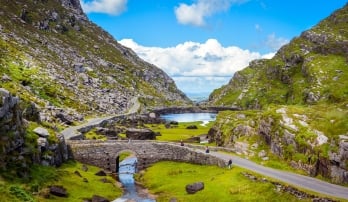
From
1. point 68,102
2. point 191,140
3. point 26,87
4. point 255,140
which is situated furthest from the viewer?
point 68,102

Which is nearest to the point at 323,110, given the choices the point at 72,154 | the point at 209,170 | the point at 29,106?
the point at 209,170

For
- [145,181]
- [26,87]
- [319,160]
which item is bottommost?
[145,181]

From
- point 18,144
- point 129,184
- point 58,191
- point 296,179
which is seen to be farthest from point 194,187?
point 18,144

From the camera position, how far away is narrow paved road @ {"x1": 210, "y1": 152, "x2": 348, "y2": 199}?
216ft

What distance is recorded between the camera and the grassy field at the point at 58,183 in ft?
211

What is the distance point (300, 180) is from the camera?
73062 millimetres

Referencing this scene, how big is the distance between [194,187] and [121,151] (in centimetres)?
3416

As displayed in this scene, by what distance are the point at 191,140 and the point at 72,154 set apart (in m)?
49.1

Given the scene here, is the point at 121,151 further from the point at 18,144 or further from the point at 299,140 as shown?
the point at 299,140

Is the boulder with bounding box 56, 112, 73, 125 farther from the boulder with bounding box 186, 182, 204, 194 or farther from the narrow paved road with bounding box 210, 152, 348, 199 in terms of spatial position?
the boulder with bounding box 186, 182, 204, 194

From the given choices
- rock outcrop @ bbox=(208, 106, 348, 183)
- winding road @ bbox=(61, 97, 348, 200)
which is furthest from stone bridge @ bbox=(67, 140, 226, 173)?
winding road @ bbox=(61, 97, 348, 200)

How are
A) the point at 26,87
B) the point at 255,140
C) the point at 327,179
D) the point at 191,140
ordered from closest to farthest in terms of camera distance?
the point at 327,179, the point at 255,140, the point at 191,140, the point at 26,87

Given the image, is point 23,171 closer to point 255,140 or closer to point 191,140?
point 255,140

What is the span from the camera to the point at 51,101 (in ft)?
582
